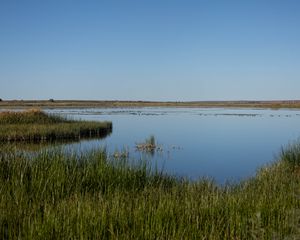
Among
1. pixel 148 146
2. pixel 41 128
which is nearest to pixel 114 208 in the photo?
pixel 148 146

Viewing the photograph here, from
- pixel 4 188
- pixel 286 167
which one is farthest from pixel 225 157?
pixel 4 188

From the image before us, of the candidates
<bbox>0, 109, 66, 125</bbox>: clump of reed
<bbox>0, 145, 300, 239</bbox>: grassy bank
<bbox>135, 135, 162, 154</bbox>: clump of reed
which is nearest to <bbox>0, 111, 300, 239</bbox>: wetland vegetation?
<bbox>0, 145, 300, 239</bbox>: grassy bank

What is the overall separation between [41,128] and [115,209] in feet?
76.1

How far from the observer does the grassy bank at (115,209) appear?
237 inches

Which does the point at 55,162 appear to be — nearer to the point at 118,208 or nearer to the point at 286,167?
the point at 118,208

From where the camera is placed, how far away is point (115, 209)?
6750 millimetres

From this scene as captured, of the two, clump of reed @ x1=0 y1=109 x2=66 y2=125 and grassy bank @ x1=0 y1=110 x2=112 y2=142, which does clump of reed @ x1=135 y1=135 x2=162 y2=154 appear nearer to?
grassy bank @ x1=0 y1=110 x2=112 y2=142

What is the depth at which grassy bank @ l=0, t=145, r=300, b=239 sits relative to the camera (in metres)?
6.01

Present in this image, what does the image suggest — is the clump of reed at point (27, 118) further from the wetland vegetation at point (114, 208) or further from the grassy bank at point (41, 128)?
the wetland vegetation at point (114, 208)

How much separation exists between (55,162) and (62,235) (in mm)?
3839

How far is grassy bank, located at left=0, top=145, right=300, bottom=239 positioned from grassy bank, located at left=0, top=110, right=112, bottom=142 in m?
17.4

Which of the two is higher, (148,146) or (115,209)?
(115,209)

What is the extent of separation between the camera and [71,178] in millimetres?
9094

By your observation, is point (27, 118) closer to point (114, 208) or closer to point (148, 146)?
point (148, 146)
